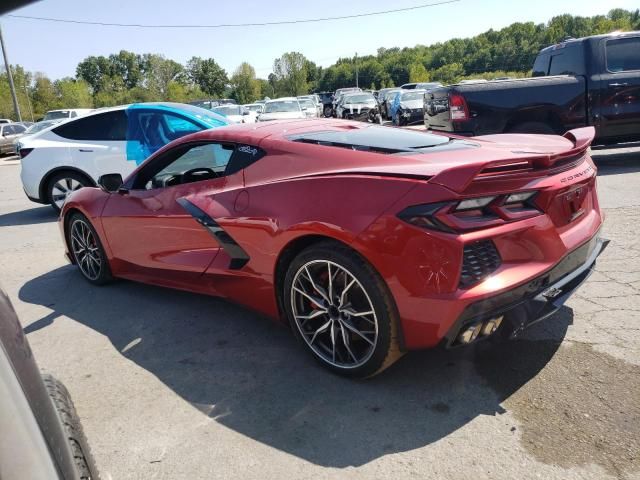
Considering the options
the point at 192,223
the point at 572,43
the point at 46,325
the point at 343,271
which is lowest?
the point at 46,325

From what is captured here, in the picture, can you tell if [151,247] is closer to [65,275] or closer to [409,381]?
[65,275]

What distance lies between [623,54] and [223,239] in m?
8.05

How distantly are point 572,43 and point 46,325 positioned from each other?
886 cm

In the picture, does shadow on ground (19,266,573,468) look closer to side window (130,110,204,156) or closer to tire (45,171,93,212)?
side window (130,110,204,156)

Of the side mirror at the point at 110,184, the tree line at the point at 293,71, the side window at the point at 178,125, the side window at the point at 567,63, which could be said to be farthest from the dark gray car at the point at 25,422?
the tree line at the point at 293,71

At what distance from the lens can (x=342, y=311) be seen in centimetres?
293

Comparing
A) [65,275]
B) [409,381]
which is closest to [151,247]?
[65,275]

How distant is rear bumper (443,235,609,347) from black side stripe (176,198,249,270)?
1.48 meters

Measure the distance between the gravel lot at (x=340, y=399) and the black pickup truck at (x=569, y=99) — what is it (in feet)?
14.0

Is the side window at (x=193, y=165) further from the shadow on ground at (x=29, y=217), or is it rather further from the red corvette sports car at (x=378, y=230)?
the shadow on ground at (x=29, y=217)

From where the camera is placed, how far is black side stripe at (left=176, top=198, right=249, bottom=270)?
340 cm

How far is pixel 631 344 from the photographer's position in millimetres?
3107

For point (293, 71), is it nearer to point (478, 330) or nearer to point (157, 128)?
point (157, 128)

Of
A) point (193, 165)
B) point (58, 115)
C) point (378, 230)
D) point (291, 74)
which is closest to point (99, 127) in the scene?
point (193, 165)
